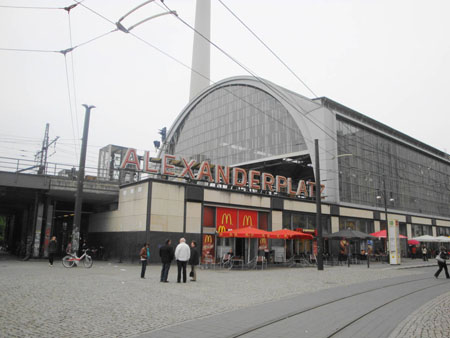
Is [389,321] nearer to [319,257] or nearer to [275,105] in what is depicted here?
[319,257]

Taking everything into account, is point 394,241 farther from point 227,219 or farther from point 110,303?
point 110,303

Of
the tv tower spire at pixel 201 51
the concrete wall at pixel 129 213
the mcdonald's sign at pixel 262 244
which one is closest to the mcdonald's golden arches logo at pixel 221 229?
the mcdonald's sign at pixel 262 244

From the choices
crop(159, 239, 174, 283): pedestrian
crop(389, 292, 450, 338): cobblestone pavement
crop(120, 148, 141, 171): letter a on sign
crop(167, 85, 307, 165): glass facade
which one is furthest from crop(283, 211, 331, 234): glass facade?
crop(389, 292, 450, 338): cobblestone pavement

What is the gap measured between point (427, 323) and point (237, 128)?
5001cm

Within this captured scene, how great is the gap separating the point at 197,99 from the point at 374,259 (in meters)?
41.3

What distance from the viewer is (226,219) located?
28500mm

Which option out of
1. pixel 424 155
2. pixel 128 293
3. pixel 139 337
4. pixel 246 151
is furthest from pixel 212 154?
pixel 139 337

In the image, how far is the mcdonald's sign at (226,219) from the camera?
1097 inches

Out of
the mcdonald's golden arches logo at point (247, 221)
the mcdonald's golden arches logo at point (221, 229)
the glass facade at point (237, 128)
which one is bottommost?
the mcdonald's golden arches logo at point (221, 229)

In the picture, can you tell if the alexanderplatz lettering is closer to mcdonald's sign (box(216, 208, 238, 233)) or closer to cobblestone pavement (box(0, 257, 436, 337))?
mcdonald's sign (box(216, 208, 238, 233))

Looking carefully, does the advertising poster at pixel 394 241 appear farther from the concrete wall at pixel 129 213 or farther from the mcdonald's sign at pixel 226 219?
the concrete wall at pixel 129 213

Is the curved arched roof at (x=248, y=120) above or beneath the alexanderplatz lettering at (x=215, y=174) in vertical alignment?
above

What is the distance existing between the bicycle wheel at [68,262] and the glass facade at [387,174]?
31.2 m

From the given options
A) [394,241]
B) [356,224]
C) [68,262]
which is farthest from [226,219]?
[356,224]
